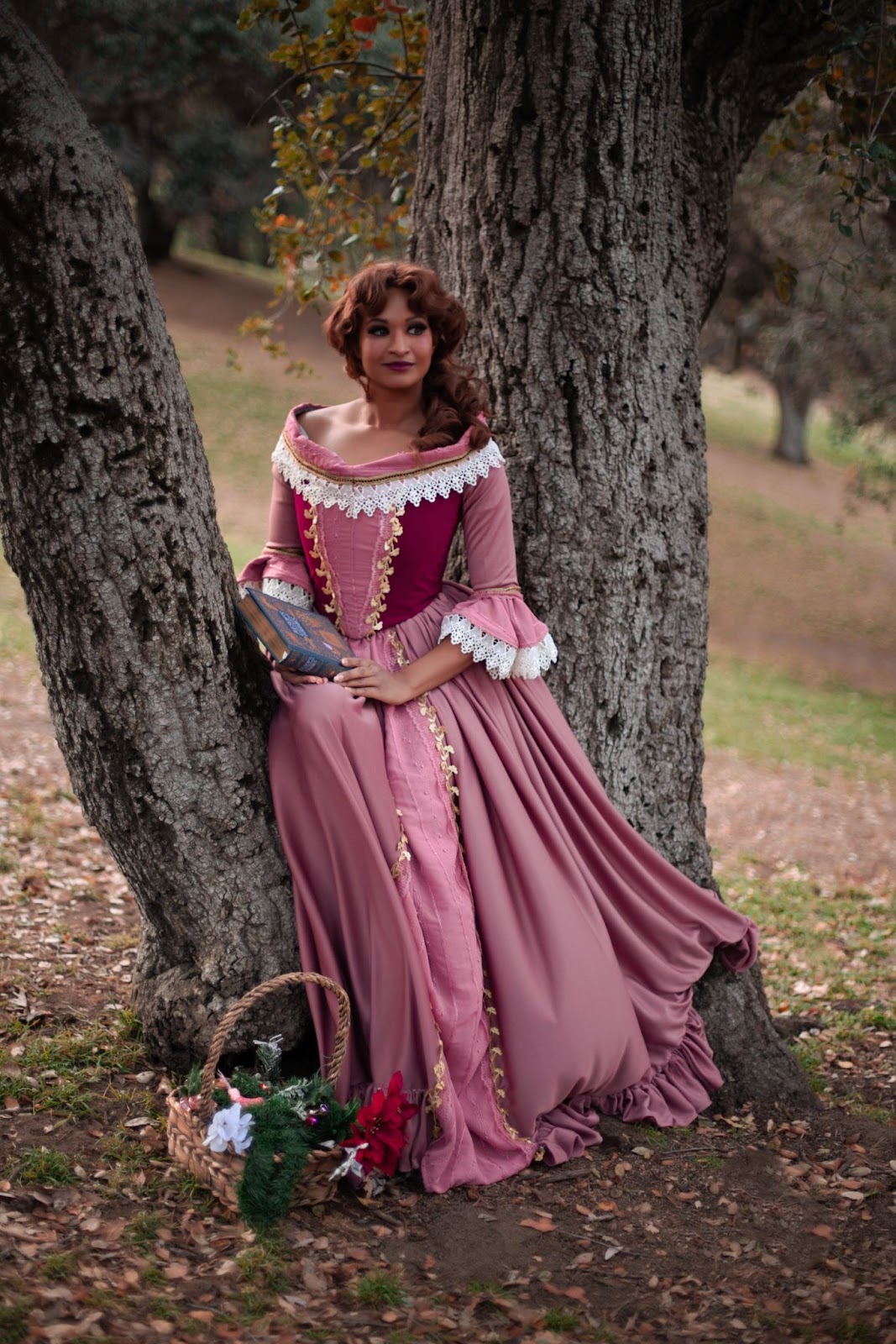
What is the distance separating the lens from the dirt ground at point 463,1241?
2.47 meters

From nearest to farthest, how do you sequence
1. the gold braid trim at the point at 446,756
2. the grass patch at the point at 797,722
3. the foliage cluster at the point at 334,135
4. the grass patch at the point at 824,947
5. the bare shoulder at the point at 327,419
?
the gold braid trim at the point at 446,756
the bare shoulder at the point at 327,419
the foliage cluster at the point at 334,135
the grass patch at the point at 824,947
the grass patch at the point at 797,722

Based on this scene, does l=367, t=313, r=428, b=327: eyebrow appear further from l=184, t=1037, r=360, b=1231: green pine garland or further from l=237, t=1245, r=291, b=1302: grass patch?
l=237, t=1245, r=291, b=1302: grass patch

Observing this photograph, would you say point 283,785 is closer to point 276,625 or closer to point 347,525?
point 276,625

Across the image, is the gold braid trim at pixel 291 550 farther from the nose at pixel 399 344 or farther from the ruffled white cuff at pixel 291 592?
the nose at pixel 399 344

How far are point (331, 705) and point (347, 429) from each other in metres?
0.83

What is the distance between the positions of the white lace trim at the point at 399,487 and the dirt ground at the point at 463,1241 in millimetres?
1624

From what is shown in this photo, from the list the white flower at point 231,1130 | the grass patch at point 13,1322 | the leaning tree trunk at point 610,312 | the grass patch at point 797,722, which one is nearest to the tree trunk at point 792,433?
the grass patch at point 797,722

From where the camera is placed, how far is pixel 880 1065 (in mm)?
4195

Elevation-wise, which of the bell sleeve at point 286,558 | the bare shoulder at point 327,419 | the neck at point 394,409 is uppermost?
the neck at point 394,409

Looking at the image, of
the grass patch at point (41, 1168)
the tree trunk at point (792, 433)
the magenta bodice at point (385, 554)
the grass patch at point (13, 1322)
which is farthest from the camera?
the tree trunk at point (792, 433)

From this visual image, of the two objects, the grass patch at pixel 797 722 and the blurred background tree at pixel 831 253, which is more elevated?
the blurred background tree at pixel 831 253

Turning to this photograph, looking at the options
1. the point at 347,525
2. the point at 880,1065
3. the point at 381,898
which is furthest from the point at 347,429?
the point at 880,1065

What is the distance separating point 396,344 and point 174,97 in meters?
14.1

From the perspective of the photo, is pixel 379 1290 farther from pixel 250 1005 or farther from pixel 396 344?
pixel 396 344
